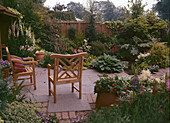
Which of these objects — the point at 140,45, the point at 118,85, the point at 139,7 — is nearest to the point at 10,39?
the point at 118,85

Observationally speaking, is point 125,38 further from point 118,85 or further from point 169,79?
point 169,79

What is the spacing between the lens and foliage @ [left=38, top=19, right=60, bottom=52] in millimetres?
9367

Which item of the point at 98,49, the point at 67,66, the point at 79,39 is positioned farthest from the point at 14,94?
the point at 79,39

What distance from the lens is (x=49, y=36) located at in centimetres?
980

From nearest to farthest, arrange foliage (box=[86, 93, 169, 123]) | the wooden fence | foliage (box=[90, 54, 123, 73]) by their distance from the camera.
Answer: foliage (box=[86, 93, 169, 123]) < foliage (box=[90, 54, 123, 73]) < the wooden fence

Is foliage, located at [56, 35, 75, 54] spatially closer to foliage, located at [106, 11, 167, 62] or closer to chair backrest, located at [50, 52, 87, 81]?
foliage, located at [106, 11, 167, 62]

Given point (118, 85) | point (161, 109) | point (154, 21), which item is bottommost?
point (118, 85)

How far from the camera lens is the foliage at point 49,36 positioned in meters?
9.37

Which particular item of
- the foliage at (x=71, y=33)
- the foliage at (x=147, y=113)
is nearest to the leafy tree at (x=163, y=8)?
the foliage at (x=71, y=33)

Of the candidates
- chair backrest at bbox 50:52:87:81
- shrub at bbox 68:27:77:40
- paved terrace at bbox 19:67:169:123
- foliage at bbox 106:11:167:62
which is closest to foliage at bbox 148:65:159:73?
paved terrace at bbox 19:67:169:123

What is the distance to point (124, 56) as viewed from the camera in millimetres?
8984

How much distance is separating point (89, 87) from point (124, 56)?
5263 millimetres

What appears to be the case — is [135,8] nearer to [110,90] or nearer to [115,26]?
[115,26]

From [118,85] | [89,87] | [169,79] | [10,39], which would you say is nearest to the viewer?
[169,79]
